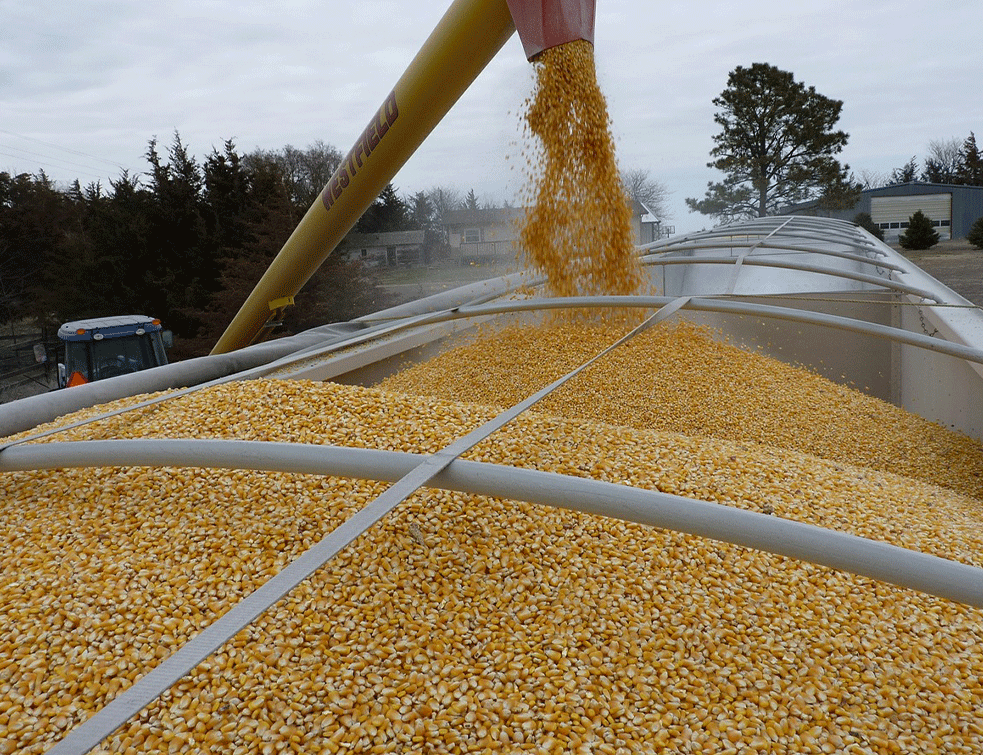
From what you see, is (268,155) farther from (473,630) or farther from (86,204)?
(473,630)

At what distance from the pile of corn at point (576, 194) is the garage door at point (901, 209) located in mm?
20086

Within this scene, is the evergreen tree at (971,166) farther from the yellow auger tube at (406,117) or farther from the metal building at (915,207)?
the yellow auger tube at (406,117)

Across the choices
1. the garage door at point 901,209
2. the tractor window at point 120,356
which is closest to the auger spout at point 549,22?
the tractor window at point 120,356

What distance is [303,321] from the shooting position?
15305 mm

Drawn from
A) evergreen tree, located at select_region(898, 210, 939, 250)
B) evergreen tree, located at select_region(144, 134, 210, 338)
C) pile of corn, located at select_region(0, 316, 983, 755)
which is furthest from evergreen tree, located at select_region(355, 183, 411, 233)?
Result: pile of corn, located at select_region(0, 316, 983, 755)

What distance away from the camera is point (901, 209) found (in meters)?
22.4

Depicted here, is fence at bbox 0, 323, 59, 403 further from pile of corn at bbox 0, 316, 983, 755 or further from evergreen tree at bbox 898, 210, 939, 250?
evergreen tree at bbox 898, 210, 939, 250

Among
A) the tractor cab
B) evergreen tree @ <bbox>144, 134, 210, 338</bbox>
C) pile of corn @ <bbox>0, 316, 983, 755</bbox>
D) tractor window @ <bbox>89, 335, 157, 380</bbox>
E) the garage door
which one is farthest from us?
the garage door

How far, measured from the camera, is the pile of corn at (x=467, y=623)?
154cm

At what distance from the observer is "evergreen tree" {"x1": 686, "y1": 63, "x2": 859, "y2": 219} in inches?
858

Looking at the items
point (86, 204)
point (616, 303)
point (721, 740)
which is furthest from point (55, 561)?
point (86, 204)

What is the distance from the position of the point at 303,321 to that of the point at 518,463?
13643 millimetres

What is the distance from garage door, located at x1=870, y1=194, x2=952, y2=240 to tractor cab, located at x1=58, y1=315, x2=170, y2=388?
21.0m

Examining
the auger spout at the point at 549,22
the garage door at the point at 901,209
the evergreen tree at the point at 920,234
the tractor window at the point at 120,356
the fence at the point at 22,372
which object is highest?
the auger spout at the point at 549,22
